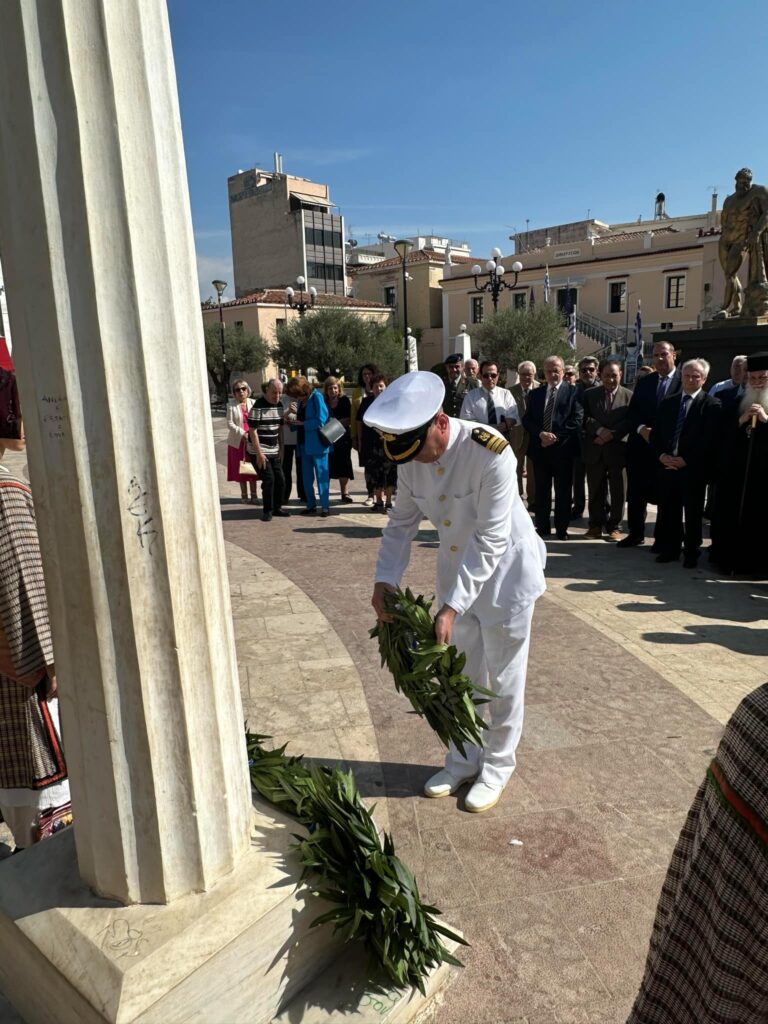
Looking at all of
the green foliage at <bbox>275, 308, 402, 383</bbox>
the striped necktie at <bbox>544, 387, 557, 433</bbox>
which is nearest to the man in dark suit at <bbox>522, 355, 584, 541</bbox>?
the striped necktie at <bbox>544, 387, 557, 433</bbox>

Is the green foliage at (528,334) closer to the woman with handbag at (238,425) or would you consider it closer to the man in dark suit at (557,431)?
the woman with handbag at (238,425)

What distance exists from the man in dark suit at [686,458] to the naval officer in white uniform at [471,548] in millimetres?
4401

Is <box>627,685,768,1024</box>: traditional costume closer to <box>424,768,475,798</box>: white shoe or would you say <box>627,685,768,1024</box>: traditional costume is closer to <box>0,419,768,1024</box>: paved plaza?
<box>0,419,768,1024</box>: paved plaza

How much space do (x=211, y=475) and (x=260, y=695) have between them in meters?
2.76

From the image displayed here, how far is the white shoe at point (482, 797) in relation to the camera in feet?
10.3

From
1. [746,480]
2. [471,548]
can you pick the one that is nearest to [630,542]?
[746,480]

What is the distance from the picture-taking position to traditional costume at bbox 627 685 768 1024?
1.03 meters

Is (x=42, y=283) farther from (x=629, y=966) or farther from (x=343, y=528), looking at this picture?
(x=343, y=528)

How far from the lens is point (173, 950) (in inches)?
67.7

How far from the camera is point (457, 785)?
10.9 feet

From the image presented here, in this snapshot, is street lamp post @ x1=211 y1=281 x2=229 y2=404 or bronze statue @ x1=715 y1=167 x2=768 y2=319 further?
street lamp post @ x1=211 y1=281 x2=229 y2=404

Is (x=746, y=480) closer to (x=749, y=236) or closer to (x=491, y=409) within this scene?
(x=491, y=409)

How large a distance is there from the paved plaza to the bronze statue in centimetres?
869

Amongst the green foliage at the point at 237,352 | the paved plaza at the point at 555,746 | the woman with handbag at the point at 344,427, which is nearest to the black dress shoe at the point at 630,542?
the paved plaza at the point at 555,746
